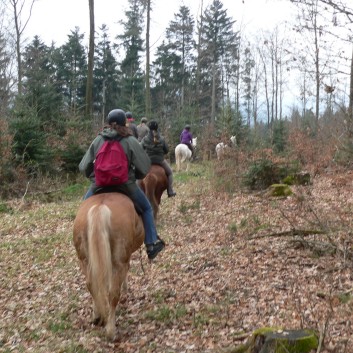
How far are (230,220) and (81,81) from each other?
40079mm

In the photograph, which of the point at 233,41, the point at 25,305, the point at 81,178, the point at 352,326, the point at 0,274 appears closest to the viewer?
the point at 352,326

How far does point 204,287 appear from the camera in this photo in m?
6.84

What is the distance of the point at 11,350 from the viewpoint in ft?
17.6

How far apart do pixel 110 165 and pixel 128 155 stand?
1.15 ft

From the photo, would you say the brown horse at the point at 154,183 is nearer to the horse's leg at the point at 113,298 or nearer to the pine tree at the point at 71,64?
the horse's leg at the point at 113,298

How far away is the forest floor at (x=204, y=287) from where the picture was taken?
5312 mm

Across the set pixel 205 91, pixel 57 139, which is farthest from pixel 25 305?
pixel 205 91

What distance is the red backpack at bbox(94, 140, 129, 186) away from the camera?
6035mm

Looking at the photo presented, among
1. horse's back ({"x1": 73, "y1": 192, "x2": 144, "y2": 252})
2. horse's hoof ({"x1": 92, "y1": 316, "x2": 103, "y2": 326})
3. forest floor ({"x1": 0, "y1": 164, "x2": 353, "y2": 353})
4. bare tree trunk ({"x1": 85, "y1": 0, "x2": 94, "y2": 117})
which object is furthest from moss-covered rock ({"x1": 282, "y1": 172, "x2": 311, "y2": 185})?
bare tree trunk ({"x1": 85, "y1": 0, "x2": 94, "y2": 117})

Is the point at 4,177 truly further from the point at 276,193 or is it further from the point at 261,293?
the point at 261,293

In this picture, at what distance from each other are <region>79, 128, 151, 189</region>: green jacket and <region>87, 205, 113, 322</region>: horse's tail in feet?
3.08

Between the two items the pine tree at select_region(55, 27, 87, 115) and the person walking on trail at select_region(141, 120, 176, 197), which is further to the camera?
the pine tree at select_region(55, 27, 87, 115)

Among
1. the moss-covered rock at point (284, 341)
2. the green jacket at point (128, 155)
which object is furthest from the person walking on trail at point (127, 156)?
the moss-covered rock at point (284, 341)

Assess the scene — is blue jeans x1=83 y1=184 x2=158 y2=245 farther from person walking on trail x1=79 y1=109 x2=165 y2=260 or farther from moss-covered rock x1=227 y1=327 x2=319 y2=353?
moss-covered rock x1=227 y1=327 x2=319 y2=353
